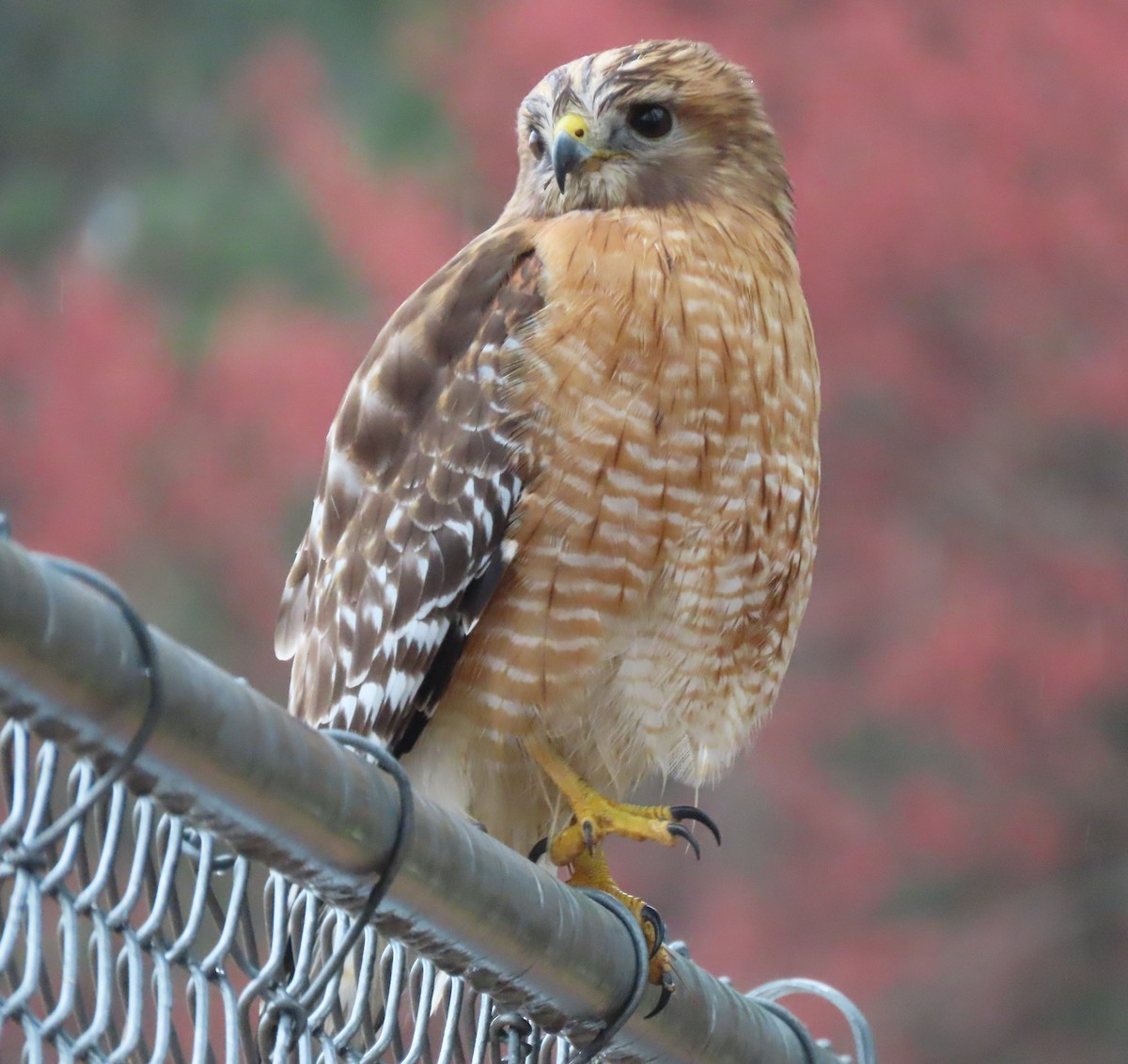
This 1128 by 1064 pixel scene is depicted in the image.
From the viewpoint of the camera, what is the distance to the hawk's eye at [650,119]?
98.9 inches

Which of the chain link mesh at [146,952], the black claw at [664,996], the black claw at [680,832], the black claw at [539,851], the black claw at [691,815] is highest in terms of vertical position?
the black claw at [539,851]

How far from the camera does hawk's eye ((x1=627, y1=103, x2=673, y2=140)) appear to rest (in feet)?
8.24

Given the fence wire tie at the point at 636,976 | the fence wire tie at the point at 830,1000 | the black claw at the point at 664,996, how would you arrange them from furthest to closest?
the fence wire tie at the point at 830,1000 → the black claw at the point at 664,996 → the fence wire tie at the point at 636,976

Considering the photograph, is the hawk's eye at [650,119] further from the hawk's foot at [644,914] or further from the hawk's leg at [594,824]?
the hawk's foot at [644,914]

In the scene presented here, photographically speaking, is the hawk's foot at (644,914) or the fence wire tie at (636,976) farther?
the hawk's foot at (644,914)

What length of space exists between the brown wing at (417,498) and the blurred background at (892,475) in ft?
9.54

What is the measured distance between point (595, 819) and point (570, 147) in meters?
0.83

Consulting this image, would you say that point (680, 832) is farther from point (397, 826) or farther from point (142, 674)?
point (142, 674)

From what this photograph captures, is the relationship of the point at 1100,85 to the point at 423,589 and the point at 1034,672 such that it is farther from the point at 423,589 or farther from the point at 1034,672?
the point at 423,589

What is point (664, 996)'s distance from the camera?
1.60 meters

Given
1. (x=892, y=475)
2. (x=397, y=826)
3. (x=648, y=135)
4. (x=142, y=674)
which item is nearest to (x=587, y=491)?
(x=648, y=135)

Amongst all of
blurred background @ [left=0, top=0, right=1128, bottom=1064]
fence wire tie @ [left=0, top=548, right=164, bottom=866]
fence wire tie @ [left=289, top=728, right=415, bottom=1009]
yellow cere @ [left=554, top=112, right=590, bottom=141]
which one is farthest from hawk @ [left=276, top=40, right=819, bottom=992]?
blurred background @ [left=0, top=0, right=1128, bottom=1064]

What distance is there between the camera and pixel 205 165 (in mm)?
8023

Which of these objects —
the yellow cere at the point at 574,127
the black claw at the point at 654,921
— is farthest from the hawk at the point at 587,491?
the black claw at the point at 654,921
